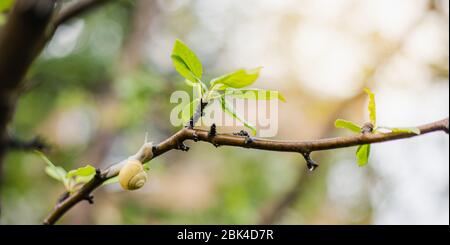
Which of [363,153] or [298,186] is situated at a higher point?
[298,186]

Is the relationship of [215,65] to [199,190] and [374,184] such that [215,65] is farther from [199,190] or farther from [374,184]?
[374,184]

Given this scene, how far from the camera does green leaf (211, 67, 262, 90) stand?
440mm

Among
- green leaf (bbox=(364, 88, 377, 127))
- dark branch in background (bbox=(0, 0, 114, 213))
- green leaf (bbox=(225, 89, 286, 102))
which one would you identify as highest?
dark branch in background (bbox=(0, 0, 114, 213))

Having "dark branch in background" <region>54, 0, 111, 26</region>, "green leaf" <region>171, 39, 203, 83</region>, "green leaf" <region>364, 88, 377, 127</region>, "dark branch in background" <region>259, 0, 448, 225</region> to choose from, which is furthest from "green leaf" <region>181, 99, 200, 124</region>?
"dark branch in background" <region>259, 0, 448, 225</region>

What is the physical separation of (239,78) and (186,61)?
56mm

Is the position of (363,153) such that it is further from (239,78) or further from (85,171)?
(85,171)

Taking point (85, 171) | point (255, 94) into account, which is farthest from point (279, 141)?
point (85, 171)

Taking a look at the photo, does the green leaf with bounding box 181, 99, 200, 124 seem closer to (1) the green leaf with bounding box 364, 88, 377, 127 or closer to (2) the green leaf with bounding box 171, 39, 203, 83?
(2) the green leaf with bounding box 171, 39, 203, 83

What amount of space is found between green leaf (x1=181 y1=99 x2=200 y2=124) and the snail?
73 mm

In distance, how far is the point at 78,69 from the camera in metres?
3.58

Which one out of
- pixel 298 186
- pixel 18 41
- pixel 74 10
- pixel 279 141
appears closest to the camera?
pixel 279 141

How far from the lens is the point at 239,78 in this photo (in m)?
0.45
